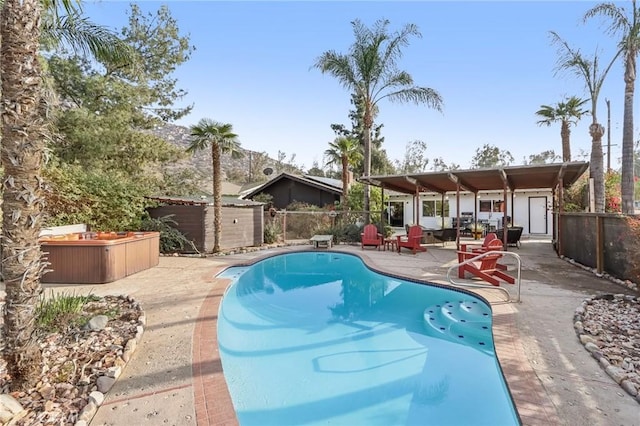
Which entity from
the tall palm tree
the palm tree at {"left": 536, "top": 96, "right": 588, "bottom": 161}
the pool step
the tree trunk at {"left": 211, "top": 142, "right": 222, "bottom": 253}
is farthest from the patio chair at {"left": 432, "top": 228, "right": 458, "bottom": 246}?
the palm tree at {"left": 536, "top": 96, "right": 588, "bottom": 161}

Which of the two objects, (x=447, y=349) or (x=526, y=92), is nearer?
(x=447, y=349)

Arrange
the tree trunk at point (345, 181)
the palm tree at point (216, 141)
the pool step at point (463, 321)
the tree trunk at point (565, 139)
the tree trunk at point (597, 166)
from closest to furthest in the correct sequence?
the pool step at point (463, 321) → the palm tree at point (216, 141) → the tree trunk at point (597, 166) → the tree trunk at point (345, 181) → the tree trunk at point (565, 139)

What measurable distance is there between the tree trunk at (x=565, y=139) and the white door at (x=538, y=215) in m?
2.81

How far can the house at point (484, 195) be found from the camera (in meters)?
11.8

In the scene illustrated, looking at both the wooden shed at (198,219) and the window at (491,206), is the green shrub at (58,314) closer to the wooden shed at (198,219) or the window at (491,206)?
the wooden shed at (198,219)

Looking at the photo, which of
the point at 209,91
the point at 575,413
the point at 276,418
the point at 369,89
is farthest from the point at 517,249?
the point at 209,91

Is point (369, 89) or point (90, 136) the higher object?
point (369, 89)

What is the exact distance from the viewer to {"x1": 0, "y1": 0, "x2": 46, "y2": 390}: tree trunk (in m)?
2.90

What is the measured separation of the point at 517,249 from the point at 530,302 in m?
8.54

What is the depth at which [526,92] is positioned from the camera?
61.6ft

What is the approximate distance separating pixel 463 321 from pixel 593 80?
13646 mm

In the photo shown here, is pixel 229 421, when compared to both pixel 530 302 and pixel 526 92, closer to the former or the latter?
pixel 530 302

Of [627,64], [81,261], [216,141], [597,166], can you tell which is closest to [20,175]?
[81,261]

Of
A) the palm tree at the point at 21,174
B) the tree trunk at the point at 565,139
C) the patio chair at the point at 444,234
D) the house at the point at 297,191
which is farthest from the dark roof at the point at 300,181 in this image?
the palm tree at the point at 21,174
